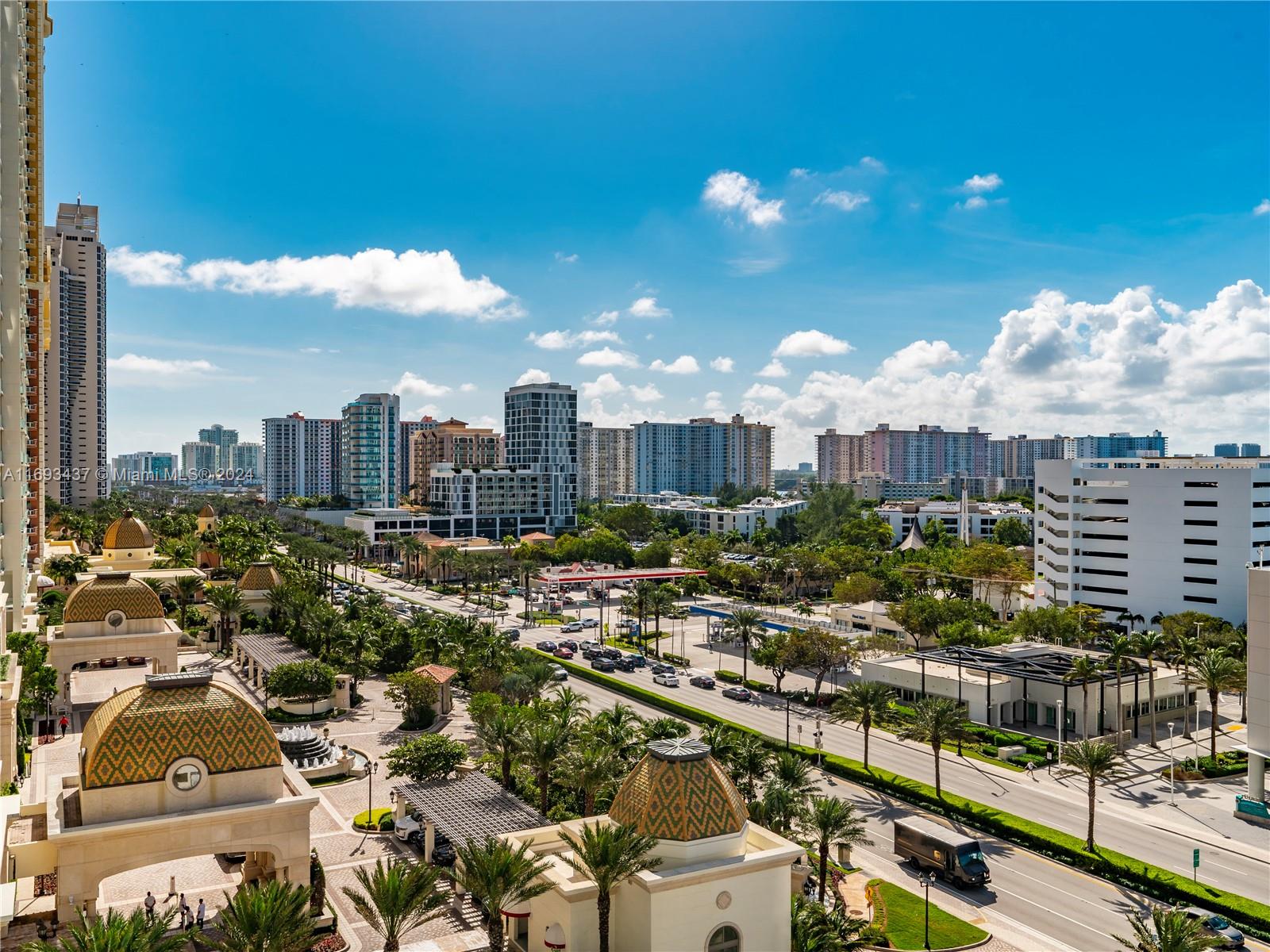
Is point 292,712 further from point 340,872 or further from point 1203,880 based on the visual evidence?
point 1203,880

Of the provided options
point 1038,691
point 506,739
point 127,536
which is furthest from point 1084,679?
point 127,536

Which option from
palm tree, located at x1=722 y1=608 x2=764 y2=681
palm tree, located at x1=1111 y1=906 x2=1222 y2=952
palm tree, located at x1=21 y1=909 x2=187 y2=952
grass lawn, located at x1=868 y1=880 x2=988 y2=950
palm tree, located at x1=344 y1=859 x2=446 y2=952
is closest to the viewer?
palm tree, located at x1=21 y1=909 x2=187 y2=952

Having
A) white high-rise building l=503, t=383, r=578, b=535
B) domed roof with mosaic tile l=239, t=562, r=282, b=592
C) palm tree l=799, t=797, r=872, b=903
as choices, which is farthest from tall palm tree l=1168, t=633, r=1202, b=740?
white high-rise building l=503, t=383, r=578, b=535

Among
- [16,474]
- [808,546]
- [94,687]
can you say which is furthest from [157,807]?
[808,546]

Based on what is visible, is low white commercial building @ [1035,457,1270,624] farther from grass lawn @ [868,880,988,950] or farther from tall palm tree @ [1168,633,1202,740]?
grass lawn @ [868,880,988,950]

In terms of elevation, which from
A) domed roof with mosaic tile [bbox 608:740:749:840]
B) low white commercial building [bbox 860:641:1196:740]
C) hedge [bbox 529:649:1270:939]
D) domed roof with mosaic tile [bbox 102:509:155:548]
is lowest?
hedge [bbox 529:649:1270:939]

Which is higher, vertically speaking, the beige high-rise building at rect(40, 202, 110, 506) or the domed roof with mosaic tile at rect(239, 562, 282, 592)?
the beige high-rise building at rect(40, 202, 110, 506)
